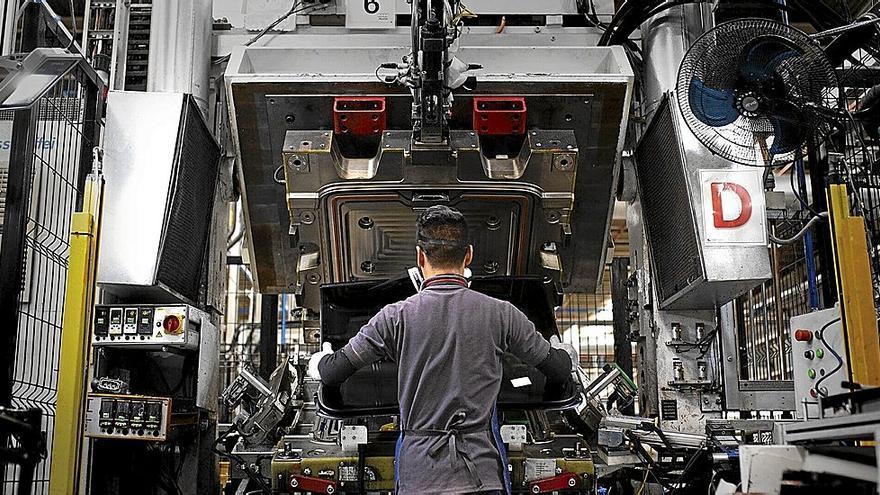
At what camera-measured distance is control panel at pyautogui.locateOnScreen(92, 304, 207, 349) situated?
443 cm

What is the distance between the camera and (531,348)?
Answer: 3055mm

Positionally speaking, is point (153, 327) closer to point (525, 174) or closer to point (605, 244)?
point (525, 174)

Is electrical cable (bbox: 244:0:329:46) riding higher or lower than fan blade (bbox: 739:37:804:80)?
higher

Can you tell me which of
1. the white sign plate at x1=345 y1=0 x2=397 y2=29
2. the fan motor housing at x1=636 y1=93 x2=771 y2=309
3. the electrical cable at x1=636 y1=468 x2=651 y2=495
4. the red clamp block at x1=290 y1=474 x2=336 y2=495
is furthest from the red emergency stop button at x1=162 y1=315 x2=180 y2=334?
the fan motor housing at x1=636 y1=93 x2=771 y2=309

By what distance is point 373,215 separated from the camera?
4.94 meters

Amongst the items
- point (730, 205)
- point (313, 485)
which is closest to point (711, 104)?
→ point (730, 205)

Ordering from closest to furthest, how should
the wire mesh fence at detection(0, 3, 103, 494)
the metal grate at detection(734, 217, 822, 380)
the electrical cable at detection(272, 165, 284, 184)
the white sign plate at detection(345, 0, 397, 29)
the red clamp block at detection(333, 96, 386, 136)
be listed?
the wire mesh fence at detection(0, 3, 103, 494), the red clamp block at detection(333, 96, 386, 136), the electrical cable at detection(272, 165, 284, 184), the white sign plate at detection(345, 0, 397, 29), the metal grate at detection(734, 217, 822, 380)

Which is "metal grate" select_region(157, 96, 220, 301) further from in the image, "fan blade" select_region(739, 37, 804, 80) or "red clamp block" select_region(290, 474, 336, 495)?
"fan blade" select_region(739, 37, 804, 80)

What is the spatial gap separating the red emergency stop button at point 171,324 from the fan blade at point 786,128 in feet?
9.63

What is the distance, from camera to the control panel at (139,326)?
443 centimetres

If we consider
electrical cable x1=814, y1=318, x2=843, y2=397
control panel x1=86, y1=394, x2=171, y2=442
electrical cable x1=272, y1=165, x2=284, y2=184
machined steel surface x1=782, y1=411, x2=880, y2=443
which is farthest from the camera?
electrical cable x1=272, y1=165, x2=284, y2=184

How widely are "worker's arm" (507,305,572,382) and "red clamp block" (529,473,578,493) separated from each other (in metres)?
0.66

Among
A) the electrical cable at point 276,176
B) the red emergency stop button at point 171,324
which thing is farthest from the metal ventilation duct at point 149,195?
the electrical cable at point 276,176

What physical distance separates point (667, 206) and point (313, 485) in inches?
95.6
